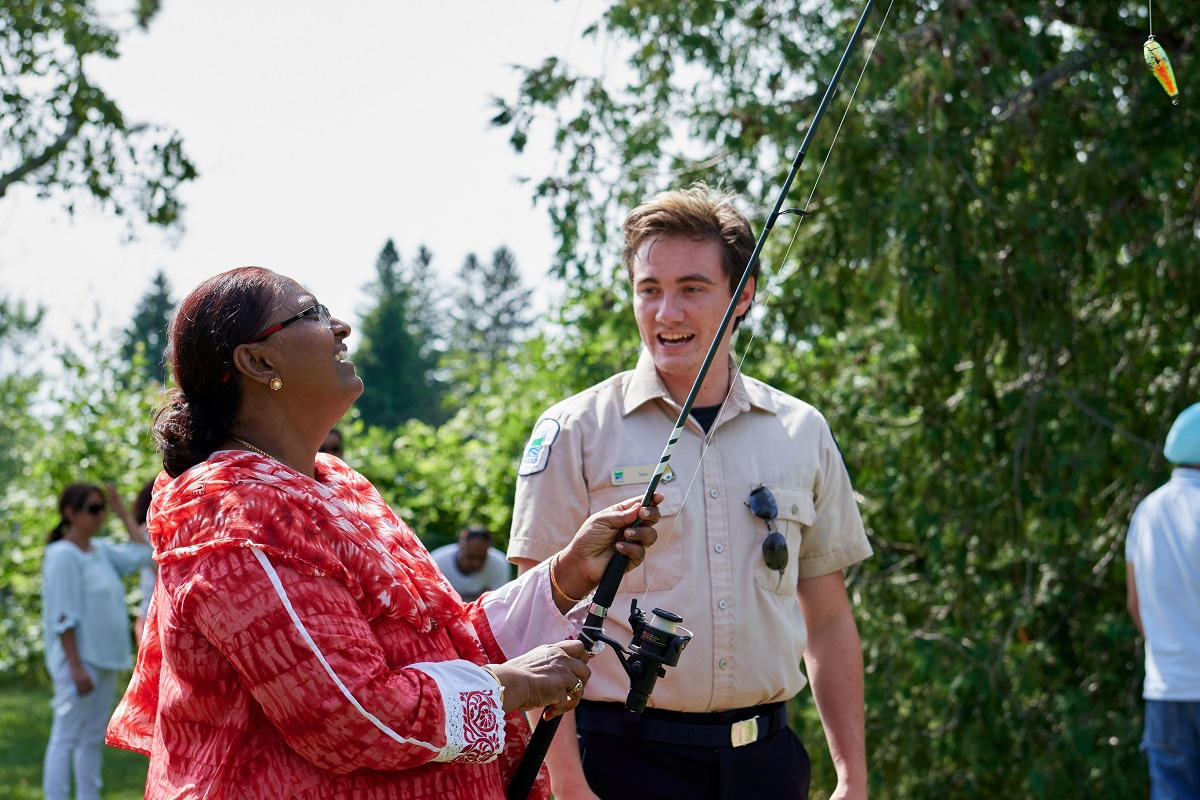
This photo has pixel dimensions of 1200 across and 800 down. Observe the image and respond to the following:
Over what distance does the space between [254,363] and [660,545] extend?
1143mm

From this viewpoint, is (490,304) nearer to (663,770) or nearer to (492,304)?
(492,304)

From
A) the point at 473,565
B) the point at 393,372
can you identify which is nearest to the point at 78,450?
the point at 473,565

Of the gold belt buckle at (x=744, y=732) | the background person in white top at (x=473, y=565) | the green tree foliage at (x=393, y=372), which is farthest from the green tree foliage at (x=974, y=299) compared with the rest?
the green tree foliage at (x=393, y=372)

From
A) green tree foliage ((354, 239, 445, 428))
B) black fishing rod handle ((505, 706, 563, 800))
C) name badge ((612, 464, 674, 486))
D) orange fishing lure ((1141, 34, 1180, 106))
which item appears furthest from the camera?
green tree foliage ((354, 239, 445, 428))

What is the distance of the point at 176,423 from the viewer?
2.17m

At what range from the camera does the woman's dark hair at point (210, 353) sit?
6.91ft

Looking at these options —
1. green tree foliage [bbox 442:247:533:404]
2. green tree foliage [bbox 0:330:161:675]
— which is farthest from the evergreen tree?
green tree foliage [bbox 0:330:161:675]

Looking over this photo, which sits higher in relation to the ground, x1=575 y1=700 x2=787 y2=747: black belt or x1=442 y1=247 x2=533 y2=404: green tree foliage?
x1=442 y1=247 x2=533 y2=404: green tree foliage

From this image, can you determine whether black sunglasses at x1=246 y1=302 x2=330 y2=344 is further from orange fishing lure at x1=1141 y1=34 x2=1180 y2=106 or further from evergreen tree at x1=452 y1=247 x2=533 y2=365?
evergreen tree at x1=452 y1=247 x2=533 y2=365

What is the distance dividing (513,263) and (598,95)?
7185 centimetres

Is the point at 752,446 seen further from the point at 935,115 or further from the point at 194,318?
the point at 935,115

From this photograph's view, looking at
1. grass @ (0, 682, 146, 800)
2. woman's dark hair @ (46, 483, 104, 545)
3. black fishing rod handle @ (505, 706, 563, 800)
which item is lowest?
grass @ (0, 682, 146, 800)

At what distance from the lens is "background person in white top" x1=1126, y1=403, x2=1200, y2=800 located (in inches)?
193

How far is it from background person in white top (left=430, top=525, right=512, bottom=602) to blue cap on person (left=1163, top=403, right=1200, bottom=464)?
3720 mm
